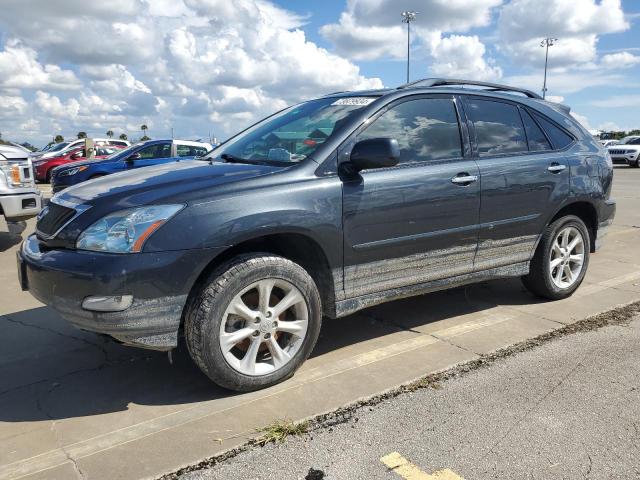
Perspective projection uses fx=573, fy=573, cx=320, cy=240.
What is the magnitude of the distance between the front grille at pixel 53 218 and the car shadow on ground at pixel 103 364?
0.91 meters

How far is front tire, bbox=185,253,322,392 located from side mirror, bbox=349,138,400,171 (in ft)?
2.39

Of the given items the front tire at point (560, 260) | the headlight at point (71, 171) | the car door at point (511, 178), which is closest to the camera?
the car door at point (511, 178)

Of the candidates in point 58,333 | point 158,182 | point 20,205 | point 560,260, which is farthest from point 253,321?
point 20,205

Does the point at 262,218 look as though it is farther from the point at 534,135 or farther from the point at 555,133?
the point at 555,133

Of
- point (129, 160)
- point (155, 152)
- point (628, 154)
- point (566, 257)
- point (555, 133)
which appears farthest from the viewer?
point (628, 154)

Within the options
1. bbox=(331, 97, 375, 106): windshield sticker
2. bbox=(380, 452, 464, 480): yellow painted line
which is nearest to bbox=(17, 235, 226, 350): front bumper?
bbox=(380, 452, 464, 480): yellow painted line

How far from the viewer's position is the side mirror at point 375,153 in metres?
3.31

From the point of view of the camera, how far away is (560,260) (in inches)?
192

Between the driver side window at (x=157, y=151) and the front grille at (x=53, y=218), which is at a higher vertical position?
the driver side window at (x=157, y=151)

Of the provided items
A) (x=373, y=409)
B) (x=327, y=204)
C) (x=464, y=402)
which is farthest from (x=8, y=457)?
(x=464, y=402)

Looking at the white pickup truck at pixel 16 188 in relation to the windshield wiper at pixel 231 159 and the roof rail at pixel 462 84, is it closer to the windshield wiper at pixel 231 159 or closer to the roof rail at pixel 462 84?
the windshield wiper at pixel 231 159

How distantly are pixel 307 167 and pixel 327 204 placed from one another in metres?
0.26

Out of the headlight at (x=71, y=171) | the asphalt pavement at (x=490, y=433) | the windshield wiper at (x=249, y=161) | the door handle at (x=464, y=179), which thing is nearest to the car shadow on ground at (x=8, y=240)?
the headlight at (x=71, y=171)

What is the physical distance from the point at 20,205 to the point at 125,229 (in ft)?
15.9
